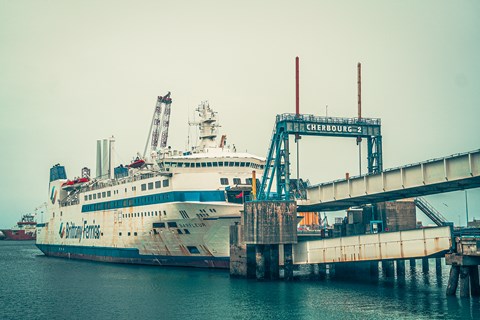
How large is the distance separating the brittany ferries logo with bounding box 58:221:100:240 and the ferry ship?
0.50 feet

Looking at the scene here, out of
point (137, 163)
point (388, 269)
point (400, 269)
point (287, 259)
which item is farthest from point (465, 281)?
point (137, 163)

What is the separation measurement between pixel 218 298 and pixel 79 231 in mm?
51523

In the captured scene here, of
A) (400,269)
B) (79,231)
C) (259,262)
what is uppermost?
(79,231)

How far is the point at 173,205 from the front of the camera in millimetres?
62969

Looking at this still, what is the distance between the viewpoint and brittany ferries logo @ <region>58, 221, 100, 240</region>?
83.6m

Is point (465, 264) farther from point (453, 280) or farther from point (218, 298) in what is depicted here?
point (218, 298)

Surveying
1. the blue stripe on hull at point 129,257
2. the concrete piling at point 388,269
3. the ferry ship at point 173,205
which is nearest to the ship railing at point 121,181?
the ferry ship at point 173,205

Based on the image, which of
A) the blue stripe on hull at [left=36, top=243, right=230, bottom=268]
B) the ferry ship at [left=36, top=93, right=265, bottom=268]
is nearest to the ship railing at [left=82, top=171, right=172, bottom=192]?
the ferry ship at [left=36, top=93, right=265, bottom=268]

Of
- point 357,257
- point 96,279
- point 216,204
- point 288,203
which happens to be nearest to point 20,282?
point 96,279

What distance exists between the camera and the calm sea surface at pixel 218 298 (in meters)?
37.8

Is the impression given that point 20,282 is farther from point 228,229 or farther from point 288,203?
point 288,203

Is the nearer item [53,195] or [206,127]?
[206,127]

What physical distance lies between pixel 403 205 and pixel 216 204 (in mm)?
20598

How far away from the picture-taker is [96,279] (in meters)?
59.2
